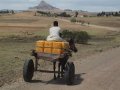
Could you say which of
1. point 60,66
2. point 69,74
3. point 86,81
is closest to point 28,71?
point 60,66

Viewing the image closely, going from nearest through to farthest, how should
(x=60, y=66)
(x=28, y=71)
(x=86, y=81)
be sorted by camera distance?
(x=28, y=71), (x=86, y=81), (x=60, y=66)

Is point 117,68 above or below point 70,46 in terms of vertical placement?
below

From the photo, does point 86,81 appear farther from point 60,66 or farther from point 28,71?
point 28,71

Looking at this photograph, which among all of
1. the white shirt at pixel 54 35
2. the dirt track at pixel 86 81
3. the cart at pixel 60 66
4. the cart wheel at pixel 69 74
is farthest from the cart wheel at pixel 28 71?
the cart wheel at pixel 69 74

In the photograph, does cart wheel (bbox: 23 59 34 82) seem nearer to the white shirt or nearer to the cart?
the cart

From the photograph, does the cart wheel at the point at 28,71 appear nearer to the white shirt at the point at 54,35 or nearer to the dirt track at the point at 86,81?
the dirt track at the point at 86,81

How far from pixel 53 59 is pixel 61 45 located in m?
0.50

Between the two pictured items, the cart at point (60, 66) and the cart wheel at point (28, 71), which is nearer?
the cart at point (60, 66)

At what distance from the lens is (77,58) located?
22062mm

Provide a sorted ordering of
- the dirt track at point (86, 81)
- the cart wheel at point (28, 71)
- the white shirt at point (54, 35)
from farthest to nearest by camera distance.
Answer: the white shirt at point (54, 35) → the cart wheel at point (28, 71) → the dirt track at point (86, 81)

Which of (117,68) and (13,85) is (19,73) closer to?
(13,85)

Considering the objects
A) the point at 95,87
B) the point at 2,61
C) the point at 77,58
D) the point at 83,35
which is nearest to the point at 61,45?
the point at 95,87

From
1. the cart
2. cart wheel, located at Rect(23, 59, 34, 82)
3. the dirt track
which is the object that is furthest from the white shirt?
the dirt track

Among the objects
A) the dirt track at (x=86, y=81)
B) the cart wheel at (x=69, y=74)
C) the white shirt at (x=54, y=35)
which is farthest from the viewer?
the white shirt at (x=54, y=35)
